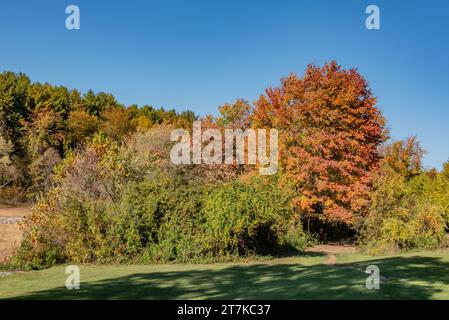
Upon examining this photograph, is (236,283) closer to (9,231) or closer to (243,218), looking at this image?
(243,218)

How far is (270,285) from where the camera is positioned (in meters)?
9.74

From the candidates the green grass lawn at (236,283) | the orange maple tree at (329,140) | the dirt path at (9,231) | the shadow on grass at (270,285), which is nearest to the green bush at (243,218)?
the green grass lawn at (236,283)

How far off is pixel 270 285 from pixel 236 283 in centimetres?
102

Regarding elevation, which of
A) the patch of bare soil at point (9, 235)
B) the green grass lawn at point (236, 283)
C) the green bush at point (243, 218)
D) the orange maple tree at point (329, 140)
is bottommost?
the patch of bare soil at point (9, 235)

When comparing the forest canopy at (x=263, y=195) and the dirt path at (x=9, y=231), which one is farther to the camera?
the dirt path at (x=9, y=231)

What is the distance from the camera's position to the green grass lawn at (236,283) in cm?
830

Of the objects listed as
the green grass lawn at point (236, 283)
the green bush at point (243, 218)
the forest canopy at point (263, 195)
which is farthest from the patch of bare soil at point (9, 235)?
the green bush at point (243, 218)

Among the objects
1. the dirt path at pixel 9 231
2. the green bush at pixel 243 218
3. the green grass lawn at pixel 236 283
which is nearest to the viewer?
the green grass lawn at pixel 236 283

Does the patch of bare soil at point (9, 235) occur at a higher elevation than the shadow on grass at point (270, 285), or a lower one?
lower

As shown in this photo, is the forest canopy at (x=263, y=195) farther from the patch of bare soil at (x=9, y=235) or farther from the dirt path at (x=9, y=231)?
the patch of bare soil at (x=9, y=235)

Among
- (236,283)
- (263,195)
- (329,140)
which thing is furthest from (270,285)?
(329,140)

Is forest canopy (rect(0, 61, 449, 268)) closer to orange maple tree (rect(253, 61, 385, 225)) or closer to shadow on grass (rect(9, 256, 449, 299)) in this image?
orange maple tree (rect(253, 61, 385, 225))

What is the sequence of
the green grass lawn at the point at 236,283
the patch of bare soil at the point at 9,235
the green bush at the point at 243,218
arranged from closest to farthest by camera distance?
the green grass lawn at the point at 236,283 < the green bush at the point at 243,218 < the patch of bare soil at the point at 9,235
